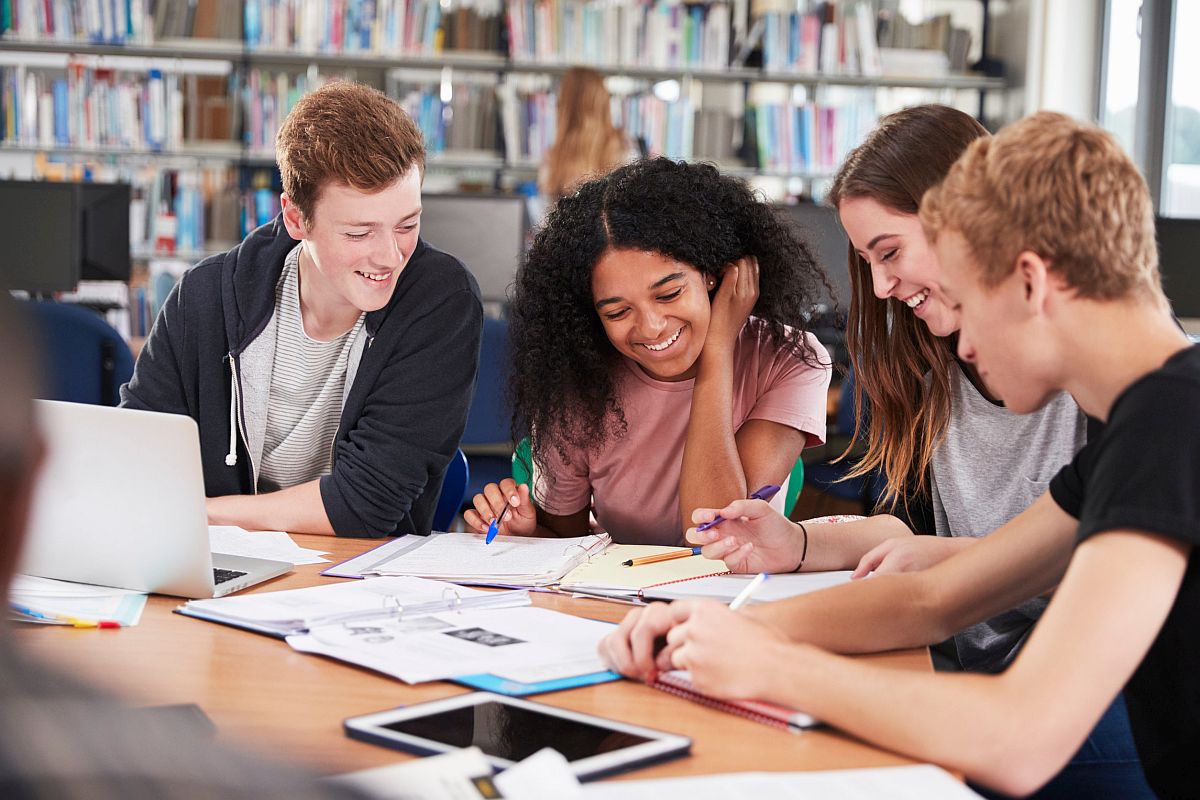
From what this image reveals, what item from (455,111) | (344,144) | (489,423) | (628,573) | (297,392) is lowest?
(489,423)

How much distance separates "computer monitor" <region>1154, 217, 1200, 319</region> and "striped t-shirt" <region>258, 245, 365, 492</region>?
252cm

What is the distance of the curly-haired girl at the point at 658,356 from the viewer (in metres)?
1.79

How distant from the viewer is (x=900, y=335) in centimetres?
163

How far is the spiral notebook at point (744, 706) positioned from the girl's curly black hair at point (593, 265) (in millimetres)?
881

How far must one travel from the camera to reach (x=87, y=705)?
1.32ft

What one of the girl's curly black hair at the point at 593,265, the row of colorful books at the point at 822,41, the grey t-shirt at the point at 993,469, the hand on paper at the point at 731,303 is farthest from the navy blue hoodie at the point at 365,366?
the row of colorful books at the point at 822,41

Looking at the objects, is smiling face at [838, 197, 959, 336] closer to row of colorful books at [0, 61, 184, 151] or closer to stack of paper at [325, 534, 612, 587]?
stack of paper at [325, 534, 612, 587]

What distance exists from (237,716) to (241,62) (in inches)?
187

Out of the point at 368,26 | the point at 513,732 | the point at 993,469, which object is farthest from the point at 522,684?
the point at 368,26

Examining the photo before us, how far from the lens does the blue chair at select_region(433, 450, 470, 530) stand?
2.14 meters

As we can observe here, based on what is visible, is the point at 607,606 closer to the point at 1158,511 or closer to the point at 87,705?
the point at 1158,511

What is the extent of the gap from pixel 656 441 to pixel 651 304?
0.85 ft

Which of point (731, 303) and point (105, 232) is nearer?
point (731, 303)

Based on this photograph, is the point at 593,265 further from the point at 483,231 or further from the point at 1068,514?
the point at 483,231
